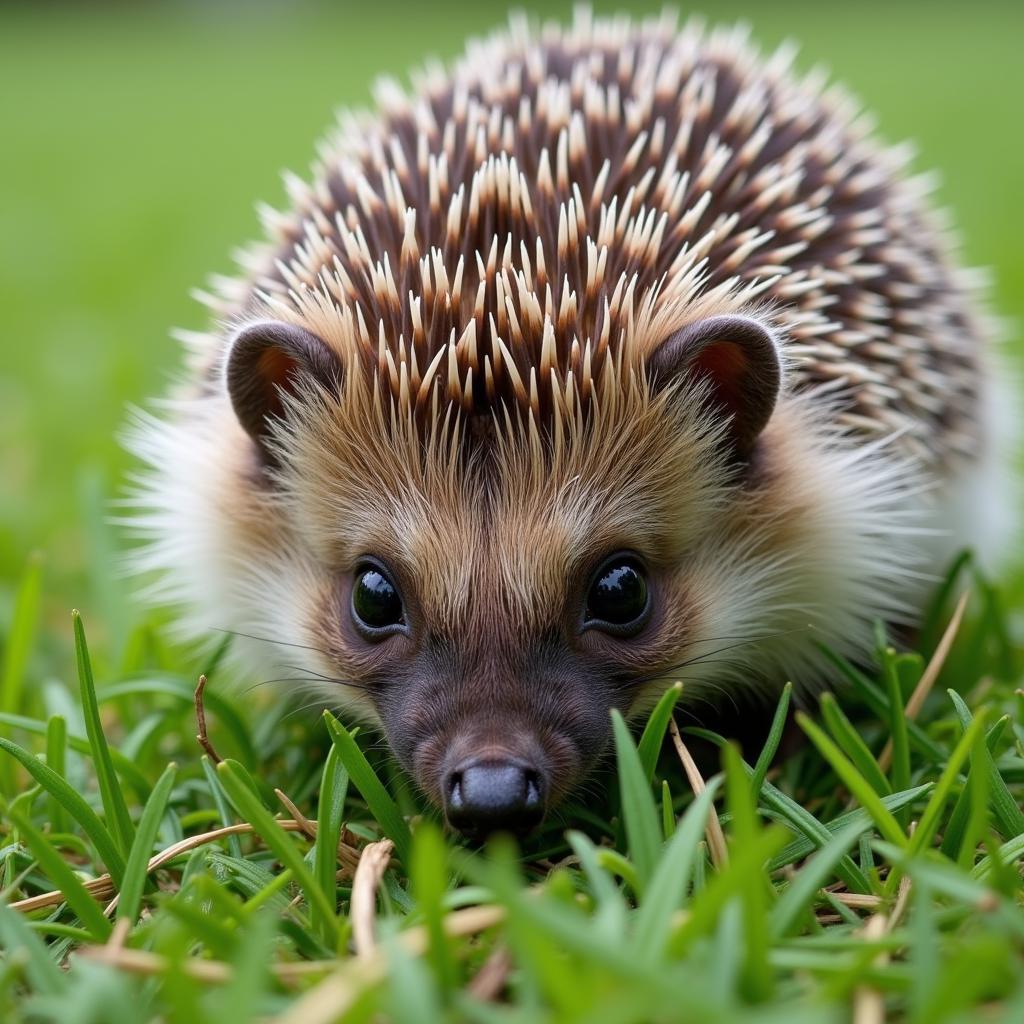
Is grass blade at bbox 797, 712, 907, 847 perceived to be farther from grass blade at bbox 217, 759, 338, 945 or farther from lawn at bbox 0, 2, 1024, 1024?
grass blade at bbox 217, 759, 338, 945

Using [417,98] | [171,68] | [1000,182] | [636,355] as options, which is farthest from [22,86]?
[636,355]

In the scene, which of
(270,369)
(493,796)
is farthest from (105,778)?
(270,369)

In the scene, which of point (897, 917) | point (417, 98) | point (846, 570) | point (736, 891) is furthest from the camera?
point (417, 98)

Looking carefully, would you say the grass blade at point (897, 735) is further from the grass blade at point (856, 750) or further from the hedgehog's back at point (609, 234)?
the hedgehog's back at point (609, 234)

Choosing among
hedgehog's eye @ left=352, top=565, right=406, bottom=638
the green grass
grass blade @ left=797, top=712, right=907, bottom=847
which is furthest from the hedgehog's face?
grass blade @ left=797, top=712, right=907, bottom=847

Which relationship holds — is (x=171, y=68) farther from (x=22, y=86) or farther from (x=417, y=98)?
(x=417, y=98)

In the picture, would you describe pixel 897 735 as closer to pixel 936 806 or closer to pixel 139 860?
pixel 936 806
